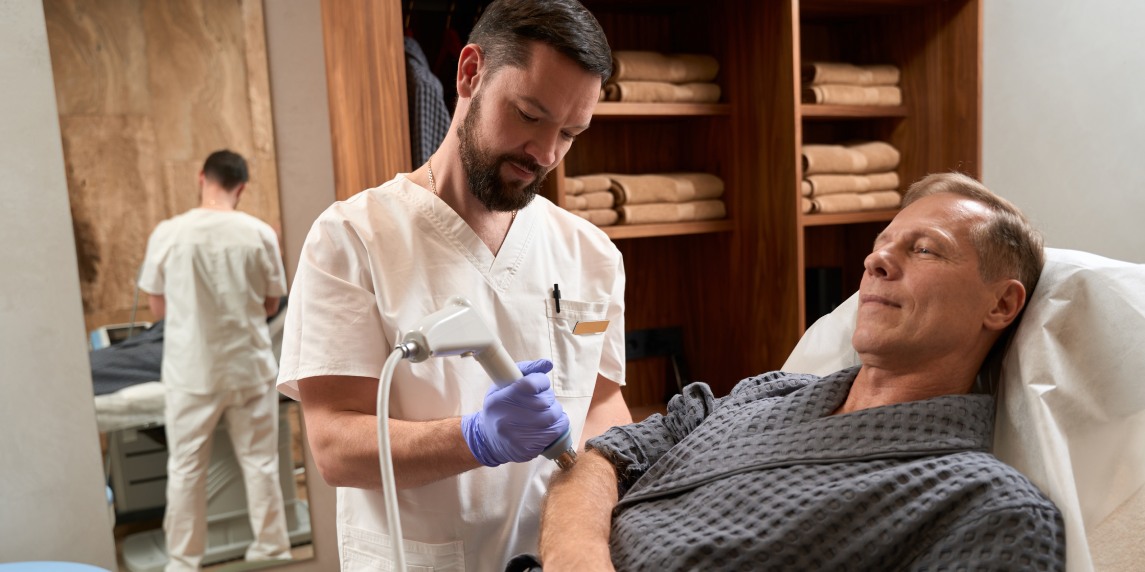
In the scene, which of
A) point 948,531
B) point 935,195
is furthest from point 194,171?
point 948,531

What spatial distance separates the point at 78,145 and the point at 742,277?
185 cm

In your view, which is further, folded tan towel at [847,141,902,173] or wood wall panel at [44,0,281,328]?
folded tan towel at [847,141,902,173]

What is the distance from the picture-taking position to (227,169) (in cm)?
221

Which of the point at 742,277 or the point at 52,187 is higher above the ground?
the point at 52,187

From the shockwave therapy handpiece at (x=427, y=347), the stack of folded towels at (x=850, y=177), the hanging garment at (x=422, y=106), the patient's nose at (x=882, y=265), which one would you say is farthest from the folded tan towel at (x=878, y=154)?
the shockwave therapy handpiece at (x=427, y=347)

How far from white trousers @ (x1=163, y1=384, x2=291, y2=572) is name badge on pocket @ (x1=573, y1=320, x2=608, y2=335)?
126cm

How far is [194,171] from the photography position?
218 centimetres

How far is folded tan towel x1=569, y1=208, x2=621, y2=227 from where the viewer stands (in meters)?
2.27

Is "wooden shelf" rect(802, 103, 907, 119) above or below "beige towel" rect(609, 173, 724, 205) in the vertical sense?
above

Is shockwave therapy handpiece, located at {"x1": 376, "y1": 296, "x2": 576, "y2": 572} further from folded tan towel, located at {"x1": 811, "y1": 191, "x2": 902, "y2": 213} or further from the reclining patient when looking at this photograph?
folded tan towel, located at {"x1": 811, "y1": 191, "x2": 902, "y2": 213}

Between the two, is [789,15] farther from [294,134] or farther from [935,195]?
[294,134]

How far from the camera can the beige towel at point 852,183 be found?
8.29 feet

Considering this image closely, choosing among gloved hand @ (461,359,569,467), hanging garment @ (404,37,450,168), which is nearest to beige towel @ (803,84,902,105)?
hanging garment @ (404,37,450,168)

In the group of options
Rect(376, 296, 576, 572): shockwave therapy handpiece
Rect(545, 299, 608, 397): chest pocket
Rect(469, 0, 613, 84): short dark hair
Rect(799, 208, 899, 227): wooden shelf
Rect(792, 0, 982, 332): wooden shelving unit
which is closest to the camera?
Rect(376, 296, 576, 572): shockwave therapy handpiece
